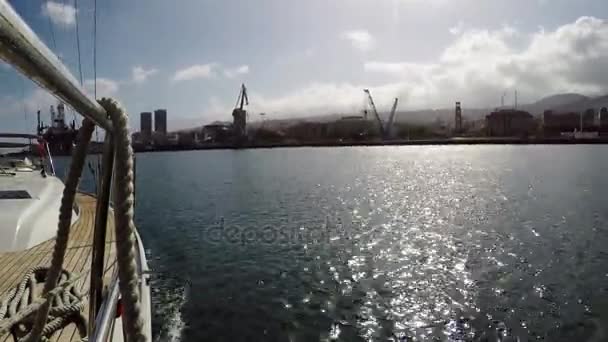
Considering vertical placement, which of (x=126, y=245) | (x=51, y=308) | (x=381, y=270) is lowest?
(x=381, y=270)

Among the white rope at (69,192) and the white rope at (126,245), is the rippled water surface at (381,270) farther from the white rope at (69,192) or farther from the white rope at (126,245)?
the white rope at (126,245)

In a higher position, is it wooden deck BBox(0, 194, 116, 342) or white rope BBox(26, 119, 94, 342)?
white rope BBox(26, 119, 94, 342)

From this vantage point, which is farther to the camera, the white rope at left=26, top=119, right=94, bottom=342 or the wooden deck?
the wooden deck

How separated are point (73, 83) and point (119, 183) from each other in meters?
0.37

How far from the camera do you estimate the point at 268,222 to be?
2092 centimetres

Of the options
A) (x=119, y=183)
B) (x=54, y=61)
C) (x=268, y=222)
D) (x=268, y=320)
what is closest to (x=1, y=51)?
(x=54, y=61)

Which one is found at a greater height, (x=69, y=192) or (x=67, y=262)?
(x=69, y=192)

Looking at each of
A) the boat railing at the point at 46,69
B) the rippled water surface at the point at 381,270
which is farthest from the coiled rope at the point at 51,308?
the rippled water surface at the point at 381,270

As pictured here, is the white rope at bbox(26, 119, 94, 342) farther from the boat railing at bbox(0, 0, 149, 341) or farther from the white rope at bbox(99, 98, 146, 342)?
the white rope at bbox(99, 98, 146, 342)

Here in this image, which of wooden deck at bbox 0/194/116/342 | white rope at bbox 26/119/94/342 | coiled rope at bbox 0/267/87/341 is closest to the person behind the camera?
white rope at bbox 26/119/94/342

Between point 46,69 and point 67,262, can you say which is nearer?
point 46,69

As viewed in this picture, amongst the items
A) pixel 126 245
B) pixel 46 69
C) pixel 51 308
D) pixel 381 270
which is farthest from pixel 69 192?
pixel 381 270

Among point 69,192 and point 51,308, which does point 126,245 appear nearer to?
point 69,192

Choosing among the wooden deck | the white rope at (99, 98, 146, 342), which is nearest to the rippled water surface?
the wooden deck
